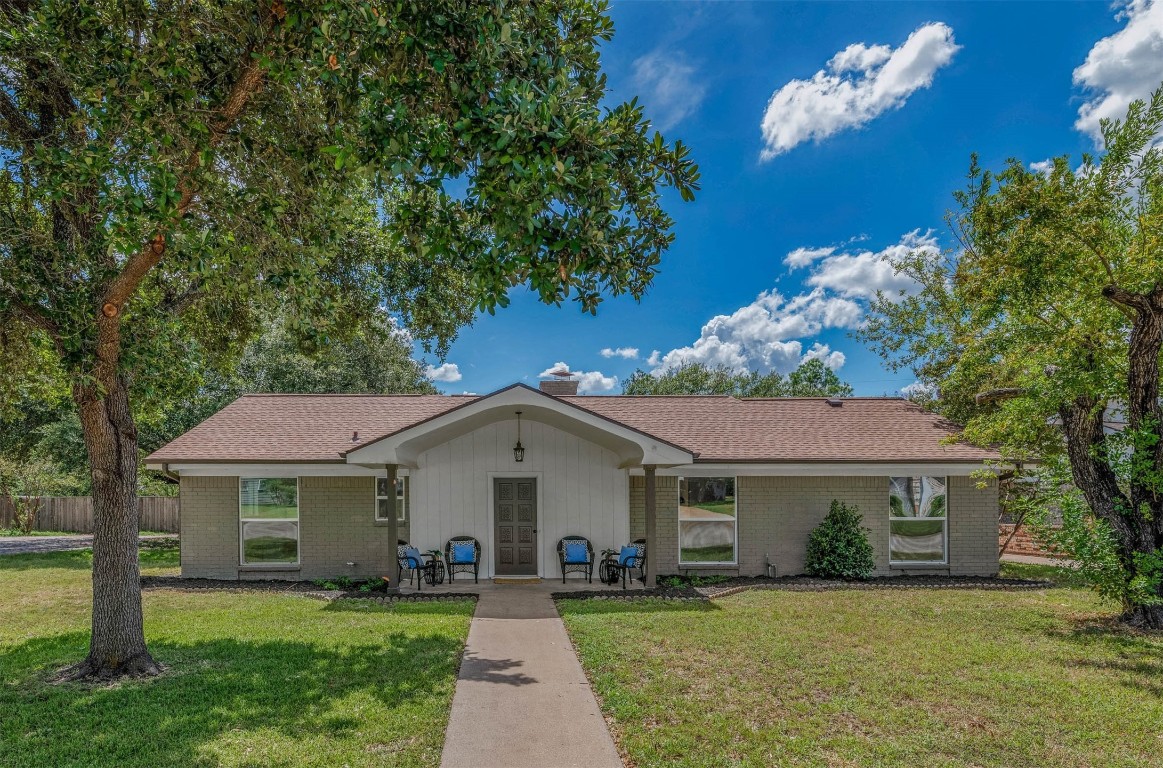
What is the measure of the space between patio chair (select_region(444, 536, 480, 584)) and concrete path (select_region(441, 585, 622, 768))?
3366 mm

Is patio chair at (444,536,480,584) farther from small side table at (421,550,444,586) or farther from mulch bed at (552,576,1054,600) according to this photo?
mulch bed at (552,576,1054,600)

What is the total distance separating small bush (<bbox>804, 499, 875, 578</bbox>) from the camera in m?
12.1

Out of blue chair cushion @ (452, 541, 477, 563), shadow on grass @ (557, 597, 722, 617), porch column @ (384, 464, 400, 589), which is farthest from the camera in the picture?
blue chair cushion @ (452, 541, 477, 563)

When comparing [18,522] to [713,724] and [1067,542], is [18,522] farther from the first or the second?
[1067,542]

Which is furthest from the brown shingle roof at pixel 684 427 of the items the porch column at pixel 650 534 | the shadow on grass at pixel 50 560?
the shadow on grass at pixel 50 560

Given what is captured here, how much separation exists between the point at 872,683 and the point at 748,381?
1777 inches

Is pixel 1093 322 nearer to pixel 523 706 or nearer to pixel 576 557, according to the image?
pixel 523 706

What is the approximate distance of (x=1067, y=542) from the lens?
839cm

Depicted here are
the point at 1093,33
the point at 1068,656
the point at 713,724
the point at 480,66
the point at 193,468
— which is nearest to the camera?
the point at 480,66

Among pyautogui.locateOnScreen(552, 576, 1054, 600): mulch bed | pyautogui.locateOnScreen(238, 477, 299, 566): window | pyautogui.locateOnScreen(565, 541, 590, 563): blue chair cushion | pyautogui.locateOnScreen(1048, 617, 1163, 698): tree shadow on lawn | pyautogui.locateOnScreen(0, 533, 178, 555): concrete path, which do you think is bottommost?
pyautogui.locateOnScreen(0, 533, 178, 555): concrete path

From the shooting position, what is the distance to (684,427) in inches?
558

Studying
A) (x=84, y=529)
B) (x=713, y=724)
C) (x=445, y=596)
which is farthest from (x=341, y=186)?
(x=84, y=529)

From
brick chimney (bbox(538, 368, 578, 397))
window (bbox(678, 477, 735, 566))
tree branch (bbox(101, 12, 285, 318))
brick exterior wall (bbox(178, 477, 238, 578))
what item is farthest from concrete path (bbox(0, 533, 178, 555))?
window (bbox(678, 477, 735, 566))

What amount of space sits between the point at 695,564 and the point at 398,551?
581 cm
